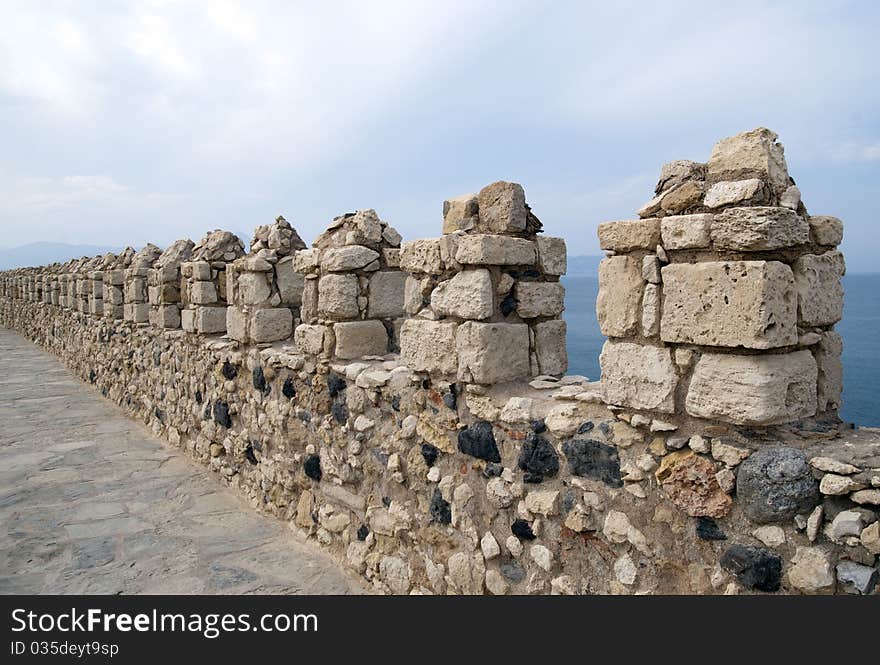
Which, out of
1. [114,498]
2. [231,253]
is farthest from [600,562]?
[231,253]

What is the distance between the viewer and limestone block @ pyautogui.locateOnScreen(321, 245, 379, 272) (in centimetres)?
503

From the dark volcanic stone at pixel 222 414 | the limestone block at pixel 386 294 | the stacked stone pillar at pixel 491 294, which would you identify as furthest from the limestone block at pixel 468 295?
the dark volcanic stone at pixel 222 414

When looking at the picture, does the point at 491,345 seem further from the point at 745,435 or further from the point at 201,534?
the point at 201,534

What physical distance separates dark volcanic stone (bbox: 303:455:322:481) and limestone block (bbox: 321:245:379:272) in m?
1.51

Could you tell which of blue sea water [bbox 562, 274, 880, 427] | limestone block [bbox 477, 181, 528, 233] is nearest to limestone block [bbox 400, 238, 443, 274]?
limestone block [bbox 477, 181, 528, 233]

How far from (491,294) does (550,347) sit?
1.81ft

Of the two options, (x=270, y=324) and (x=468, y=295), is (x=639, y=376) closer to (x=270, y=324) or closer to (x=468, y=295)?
(x=468, y=295)

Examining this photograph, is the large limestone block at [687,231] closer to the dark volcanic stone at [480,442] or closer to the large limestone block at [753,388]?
the large limestone block at [753,388]

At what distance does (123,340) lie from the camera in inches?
409

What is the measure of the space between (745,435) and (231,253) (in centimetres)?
642

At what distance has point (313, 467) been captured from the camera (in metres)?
5.28

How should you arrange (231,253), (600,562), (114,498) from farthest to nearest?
(231,253) → (114,498) → (600,562)

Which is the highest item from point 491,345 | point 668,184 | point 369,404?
point 668,184

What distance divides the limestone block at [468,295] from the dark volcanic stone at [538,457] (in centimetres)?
76
